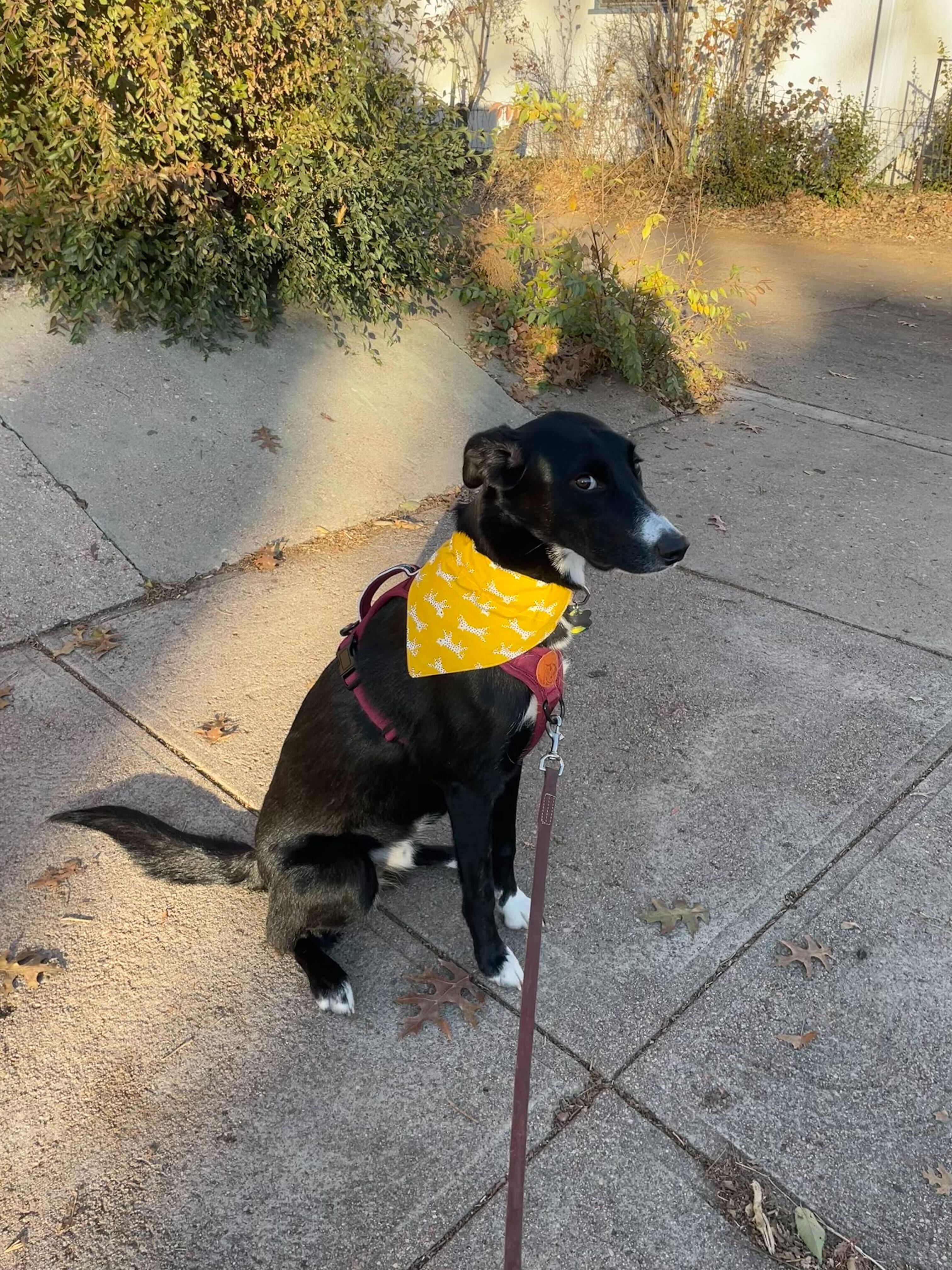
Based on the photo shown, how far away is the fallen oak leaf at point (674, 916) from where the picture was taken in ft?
9.11

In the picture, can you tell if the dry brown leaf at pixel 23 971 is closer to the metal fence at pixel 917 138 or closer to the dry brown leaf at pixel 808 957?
the dry brown leaf at pixel 808 957

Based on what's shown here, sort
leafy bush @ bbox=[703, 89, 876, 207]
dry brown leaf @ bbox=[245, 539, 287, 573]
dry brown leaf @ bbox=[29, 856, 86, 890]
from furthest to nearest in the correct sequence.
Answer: leafy bush @ bbox=[703, 89, 876, 207], dry brown leaf @ bbox=[245, 539, 287, 573], dry brown leaf @ bbox=[29, 856, 86, 890]

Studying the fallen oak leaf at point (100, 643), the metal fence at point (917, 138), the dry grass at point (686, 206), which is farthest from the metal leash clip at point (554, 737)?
the metal fence at point (917, 138)

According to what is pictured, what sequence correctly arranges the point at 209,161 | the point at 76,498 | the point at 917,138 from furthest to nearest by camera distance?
the point at 917,138 < the point at 209,161 < the point at 76,498

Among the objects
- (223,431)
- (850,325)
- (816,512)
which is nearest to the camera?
(223,431)

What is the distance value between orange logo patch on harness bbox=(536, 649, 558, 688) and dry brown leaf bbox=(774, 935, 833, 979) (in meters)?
1.02

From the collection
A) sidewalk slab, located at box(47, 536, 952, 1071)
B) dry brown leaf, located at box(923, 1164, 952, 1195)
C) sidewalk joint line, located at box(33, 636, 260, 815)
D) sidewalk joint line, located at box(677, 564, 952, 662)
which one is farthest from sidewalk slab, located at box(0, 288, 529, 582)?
dry brown leaf, located at box(923, 1164, 952, 1195)

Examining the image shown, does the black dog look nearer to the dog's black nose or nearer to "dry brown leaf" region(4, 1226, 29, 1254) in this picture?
the dog's black nose

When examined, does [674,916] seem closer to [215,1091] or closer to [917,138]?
[215,1091]

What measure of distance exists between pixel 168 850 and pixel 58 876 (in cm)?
46

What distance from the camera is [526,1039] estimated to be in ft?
6.46

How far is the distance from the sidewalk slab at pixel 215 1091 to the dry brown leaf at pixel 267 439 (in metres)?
2.73

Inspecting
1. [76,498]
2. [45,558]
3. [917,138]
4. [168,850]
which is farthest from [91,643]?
[917,138]

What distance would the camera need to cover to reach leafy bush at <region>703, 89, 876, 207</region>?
523 inches
